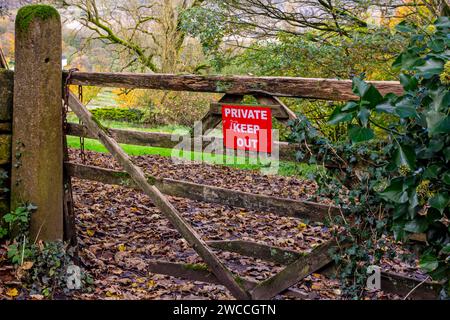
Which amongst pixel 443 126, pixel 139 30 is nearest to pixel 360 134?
pixel 443 126

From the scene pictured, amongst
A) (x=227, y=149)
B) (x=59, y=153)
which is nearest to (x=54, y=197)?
(x=59, y=153)

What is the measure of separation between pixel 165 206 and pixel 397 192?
6.69ft

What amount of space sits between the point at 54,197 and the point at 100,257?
2.89ft

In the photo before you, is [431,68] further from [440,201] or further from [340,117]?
[440,201]

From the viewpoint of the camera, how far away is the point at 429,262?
8.60 feet

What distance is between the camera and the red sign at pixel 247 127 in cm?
367

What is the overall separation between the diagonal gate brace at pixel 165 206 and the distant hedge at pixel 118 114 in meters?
15.4

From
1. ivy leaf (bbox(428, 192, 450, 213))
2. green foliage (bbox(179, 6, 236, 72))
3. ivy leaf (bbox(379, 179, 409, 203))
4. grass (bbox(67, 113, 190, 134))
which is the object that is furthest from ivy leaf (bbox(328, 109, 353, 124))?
grass (bbox(67, 113, 190, 134))

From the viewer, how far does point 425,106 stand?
253 cm

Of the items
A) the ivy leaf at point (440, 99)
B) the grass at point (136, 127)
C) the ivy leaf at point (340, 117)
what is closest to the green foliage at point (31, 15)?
the ivy leaf at point (340, 117)

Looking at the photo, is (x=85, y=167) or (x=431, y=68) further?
(x=85, y=167)

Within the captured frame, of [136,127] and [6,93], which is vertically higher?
[6,93]

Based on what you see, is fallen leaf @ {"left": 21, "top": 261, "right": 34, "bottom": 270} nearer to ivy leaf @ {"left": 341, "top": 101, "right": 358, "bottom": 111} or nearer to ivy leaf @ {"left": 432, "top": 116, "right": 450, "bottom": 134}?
ivy leaf @ {"left": 341, "top": 101, "right": 358, "bottom": 111}

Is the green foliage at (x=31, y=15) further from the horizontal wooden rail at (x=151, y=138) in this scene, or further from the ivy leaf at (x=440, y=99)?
the ivy leaf at (x=440, y=99)
